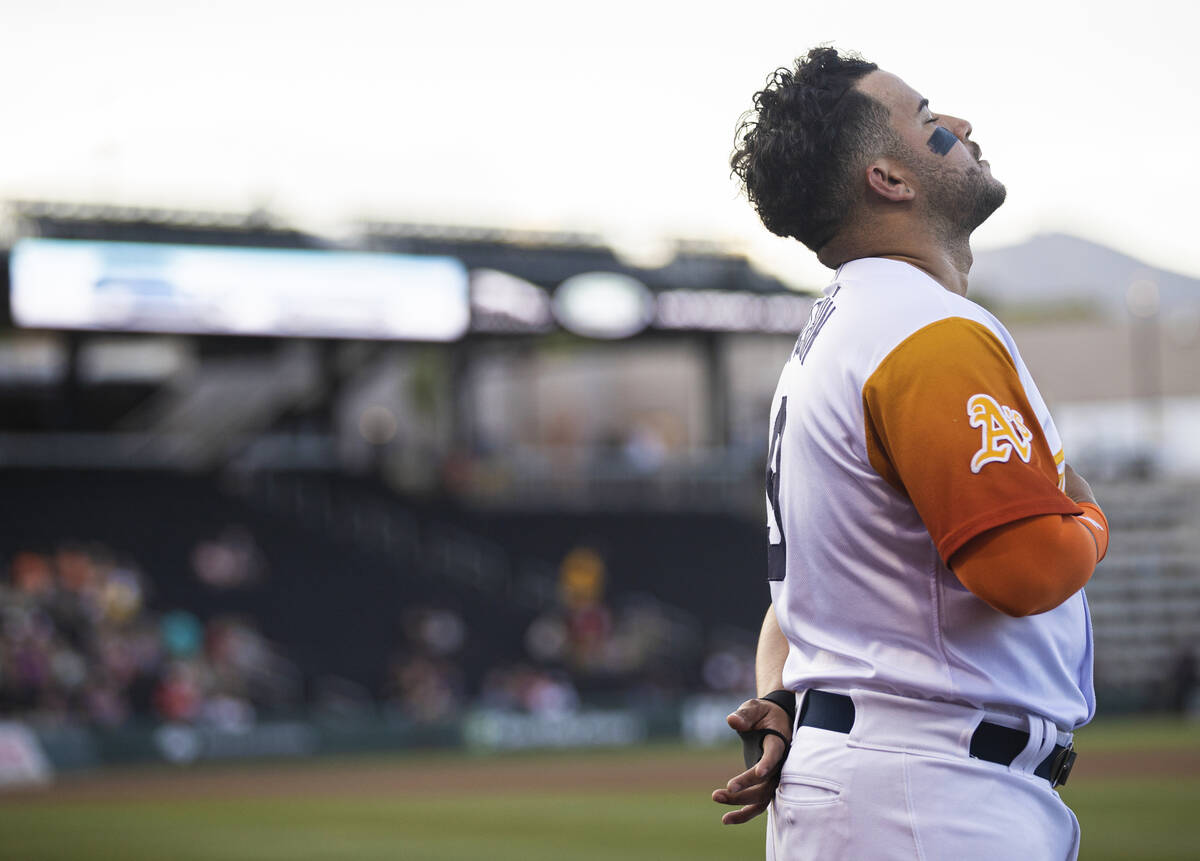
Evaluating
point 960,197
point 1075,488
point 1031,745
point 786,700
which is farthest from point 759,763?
point 960,197

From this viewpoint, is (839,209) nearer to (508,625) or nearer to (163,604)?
(163,604)

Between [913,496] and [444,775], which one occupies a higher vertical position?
[913,496]

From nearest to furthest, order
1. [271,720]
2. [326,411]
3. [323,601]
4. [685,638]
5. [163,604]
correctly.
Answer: [271,720]
[163,604]
[323,601]
[685,638]
[326,411]

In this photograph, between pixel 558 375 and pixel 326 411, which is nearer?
pixel 326 411

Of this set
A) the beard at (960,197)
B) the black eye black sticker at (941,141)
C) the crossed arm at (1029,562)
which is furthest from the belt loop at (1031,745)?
the black eye black sticker at (941,141)

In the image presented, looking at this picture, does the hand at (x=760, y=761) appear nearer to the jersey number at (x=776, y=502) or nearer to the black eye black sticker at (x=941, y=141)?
the jersey number at (x=776, y=502)

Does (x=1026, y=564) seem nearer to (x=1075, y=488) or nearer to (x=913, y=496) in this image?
(x=913, y=496)

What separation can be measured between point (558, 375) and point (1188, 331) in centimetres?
1909

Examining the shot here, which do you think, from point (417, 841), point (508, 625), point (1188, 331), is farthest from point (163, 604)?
point (1188, 331)

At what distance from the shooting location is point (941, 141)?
245 cm

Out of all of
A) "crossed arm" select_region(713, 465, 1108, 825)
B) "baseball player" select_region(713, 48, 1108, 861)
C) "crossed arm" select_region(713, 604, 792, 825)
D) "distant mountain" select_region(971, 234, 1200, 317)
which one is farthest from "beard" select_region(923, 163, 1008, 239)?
"distant mountain" select_region(971, 234, 1200, 317)

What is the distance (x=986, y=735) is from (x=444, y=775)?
1730 cm

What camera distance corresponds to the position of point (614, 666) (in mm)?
25609

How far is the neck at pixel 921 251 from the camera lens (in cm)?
246
